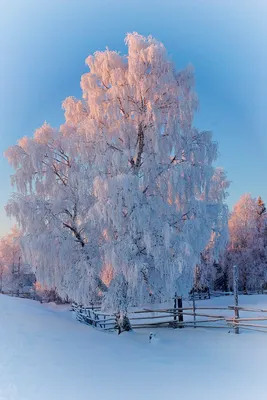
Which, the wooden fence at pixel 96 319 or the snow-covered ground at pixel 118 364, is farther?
the wooden fence at pixel 96 319

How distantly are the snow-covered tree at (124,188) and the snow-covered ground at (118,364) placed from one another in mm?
1289

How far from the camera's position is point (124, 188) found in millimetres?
8523

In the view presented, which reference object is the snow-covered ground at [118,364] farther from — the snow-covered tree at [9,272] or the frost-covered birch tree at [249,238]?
the snow-covered tree at [9,272]

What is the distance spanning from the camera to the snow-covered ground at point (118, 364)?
5.34 metres

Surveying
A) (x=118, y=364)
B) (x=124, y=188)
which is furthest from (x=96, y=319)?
(x=124, y=188)

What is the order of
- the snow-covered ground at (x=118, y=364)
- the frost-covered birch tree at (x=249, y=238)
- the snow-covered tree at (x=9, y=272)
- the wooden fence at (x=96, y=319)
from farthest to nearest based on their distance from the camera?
the snow-covered tree at (x=9, y=272) → the frost-covered birch tree at (x=249, y=238) → the wooden fence at (x=96, y=319) → the snow-covered ground at (x=118, y=364)

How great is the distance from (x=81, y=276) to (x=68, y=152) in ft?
11.6

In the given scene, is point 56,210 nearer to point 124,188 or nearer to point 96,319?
point 124,188

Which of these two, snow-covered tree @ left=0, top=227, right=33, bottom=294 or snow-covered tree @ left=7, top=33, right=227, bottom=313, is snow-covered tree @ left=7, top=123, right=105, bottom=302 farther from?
snow-covered tree @ left=0, top=227, right=33, bottom=294

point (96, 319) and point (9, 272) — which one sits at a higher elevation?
point (9, 272)

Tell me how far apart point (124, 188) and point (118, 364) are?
4006 millimetres

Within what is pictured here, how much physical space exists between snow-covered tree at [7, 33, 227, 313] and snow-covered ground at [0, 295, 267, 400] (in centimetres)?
129

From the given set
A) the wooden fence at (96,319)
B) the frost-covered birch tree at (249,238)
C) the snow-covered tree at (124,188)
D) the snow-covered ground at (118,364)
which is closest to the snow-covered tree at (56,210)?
the snow-covered tree at (124,188)

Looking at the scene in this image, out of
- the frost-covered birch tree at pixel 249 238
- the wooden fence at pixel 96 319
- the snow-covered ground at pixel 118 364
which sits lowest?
the wooden fence at pixel 96 319
